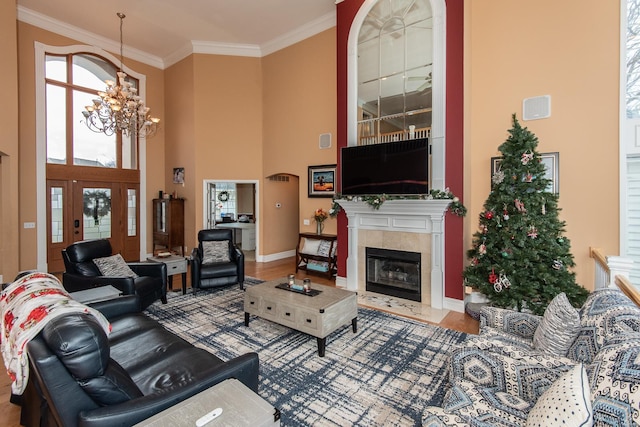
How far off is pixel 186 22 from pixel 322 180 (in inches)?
171

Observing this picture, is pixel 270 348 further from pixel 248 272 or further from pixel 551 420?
pixel 248 272

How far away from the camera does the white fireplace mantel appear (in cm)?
439

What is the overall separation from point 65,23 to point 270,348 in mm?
7846

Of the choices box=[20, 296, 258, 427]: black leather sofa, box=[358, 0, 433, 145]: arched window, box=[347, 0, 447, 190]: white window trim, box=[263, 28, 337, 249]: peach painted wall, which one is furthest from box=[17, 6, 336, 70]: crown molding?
box=[20, 296, 258, 427]: black leather sofa

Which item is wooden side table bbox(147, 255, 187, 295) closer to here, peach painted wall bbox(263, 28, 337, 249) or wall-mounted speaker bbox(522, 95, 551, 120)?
peach painted wall bbox(263, 28, 337, 249)

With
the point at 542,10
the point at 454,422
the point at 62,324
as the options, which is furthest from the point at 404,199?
the point at 62,324

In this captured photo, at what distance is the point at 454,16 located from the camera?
426 cm

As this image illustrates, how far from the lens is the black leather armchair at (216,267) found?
4809 mm

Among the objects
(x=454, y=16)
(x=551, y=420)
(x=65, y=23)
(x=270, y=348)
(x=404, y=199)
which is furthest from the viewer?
(x=65, y=23)

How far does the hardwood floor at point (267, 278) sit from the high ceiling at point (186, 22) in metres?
5.04

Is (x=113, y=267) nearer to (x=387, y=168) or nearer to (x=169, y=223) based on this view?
(x=169, y=223)

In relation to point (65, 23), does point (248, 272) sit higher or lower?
lower

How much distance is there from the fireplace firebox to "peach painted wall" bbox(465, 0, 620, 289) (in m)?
0.87

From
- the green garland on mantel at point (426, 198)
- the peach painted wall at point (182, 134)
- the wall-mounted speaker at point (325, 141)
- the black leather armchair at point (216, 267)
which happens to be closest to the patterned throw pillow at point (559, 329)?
the green garland on mantel at point (426, 198)
